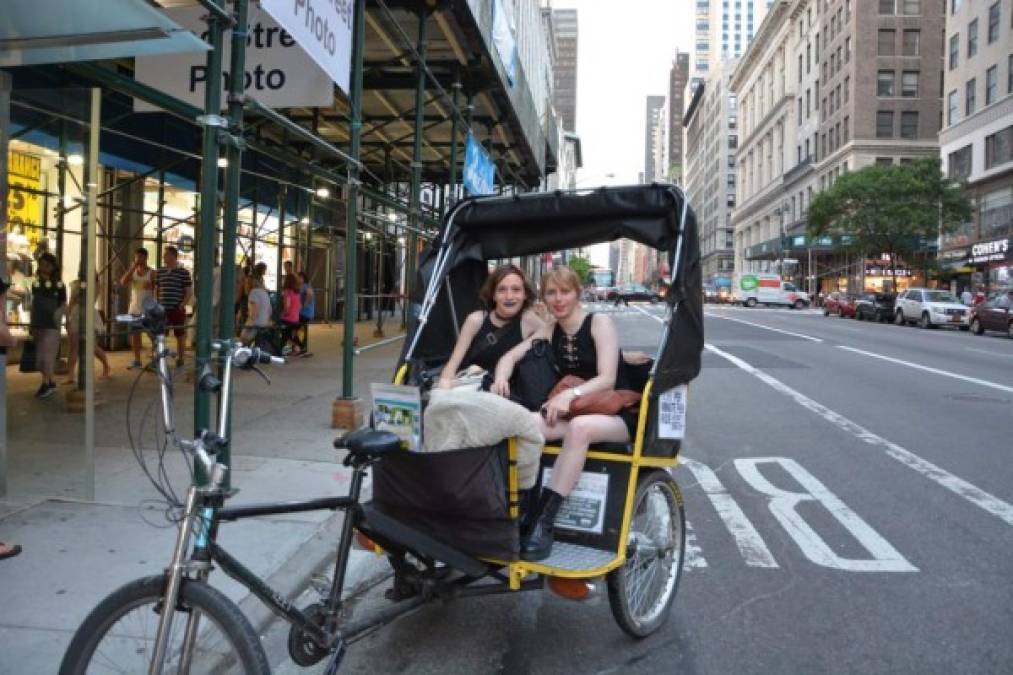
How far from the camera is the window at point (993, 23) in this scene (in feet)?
148

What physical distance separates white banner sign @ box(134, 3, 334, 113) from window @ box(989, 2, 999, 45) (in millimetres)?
48215

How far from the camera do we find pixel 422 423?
3.42 m

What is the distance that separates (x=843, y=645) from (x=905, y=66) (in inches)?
2829

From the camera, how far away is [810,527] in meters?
5.87

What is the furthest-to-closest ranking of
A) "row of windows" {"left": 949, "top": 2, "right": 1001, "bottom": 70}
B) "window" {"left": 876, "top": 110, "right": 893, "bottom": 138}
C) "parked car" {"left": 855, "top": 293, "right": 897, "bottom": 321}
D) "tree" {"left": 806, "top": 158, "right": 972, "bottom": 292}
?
1. "window" {"left": 876, "top": 110, "right": 893, "bottom": 138}
2. "row of windows" {"left": 949, "top": 2, "right": 1001, "bottom": 70}
3. "tree" {"left": 806, "top": 158, "right": 972, "bottom": 292}
4. "parked car" {"left": 855, "top": 293, "right": 897, "bottom": 321}

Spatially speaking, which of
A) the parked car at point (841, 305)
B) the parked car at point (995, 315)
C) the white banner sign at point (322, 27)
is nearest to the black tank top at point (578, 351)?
the white banner sign at point (322, 27)

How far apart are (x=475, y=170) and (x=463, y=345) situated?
961 cm

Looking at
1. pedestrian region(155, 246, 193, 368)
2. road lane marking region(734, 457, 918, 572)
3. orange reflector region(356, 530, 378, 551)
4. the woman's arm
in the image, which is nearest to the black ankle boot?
orange reflector region(356, 530, 378, 551)

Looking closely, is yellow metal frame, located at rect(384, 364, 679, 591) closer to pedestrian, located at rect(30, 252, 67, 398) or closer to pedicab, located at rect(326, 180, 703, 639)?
pedicab, located at rect(326, 180, 703, 639)

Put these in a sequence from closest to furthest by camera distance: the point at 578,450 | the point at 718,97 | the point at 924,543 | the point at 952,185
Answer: the point at 578,450, the point at 924,543, the point at 952,185, the point at 718,97

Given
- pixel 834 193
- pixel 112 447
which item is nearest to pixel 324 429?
pixel 112 447

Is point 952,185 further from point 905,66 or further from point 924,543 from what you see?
point 924,543

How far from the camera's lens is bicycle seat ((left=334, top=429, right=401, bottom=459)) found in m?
3.07

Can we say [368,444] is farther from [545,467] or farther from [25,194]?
[25,194]
